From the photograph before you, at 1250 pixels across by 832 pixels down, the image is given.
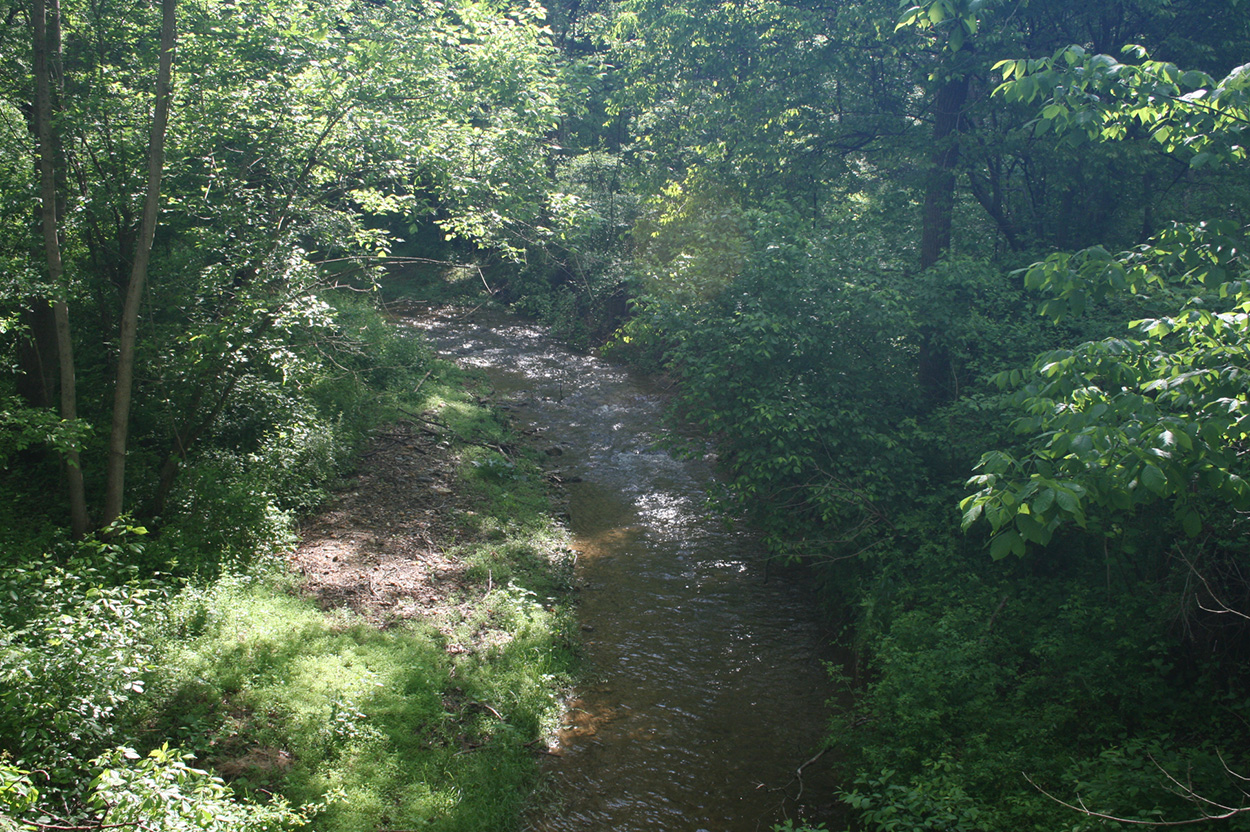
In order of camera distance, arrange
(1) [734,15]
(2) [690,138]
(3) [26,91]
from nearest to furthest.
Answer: (3) [26,91], (1) [734,15], (2) [690,138]

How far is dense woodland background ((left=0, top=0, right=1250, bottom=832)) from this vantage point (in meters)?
4.62

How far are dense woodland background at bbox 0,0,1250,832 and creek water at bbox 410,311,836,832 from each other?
2.24 feet

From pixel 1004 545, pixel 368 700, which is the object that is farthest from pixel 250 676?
pixel 1004 545

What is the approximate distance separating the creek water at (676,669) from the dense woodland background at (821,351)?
26.9 inches

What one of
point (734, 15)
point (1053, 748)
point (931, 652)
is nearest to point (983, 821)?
point (1053, 748)

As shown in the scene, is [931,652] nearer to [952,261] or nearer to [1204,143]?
[1204,143]

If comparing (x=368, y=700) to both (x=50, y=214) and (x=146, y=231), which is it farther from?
(x=50, y=214)

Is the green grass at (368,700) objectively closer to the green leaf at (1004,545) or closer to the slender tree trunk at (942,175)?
the green leaf at (1004,545)

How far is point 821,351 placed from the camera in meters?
9.24

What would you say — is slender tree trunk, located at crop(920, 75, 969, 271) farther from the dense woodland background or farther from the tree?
the tree

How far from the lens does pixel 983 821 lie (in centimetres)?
474

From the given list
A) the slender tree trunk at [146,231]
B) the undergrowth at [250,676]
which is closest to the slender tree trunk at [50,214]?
the slender tree trunk at [146,231]

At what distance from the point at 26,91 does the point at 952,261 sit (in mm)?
10675

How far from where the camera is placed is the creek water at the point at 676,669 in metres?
6.11
